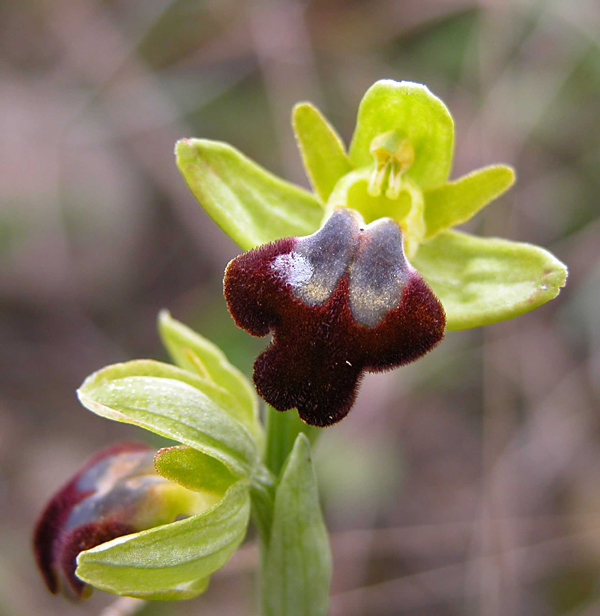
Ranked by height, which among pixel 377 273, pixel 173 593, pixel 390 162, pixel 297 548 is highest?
pixel 390 162

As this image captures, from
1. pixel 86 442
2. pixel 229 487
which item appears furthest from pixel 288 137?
pixel 229 487

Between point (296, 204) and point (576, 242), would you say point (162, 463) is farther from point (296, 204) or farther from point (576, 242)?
point (576, 242)

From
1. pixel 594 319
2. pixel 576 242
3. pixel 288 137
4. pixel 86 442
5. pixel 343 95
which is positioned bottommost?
pixel 86 442

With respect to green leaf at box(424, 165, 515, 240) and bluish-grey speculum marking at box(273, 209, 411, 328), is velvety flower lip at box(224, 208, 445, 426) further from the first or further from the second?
green leaf at box(424, 165, 515, 240)

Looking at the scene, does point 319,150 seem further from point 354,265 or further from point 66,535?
point 66,535

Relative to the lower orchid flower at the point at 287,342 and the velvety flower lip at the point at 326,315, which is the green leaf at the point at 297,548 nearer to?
the lower orchid flower at the point at 287,342

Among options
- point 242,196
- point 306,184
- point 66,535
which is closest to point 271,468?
point 66,535
